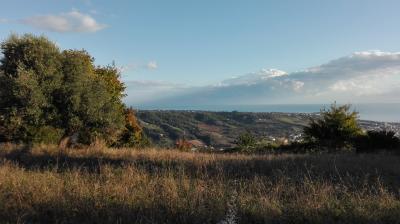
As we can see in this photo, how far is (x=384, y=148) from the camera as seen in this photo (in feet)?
74.9

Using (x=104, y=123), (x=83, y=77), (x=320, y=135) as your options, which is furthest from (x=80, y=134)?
(x=320, y=135)

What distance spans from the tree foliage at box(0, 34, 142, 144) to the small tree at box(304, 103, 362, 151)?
40.6ft

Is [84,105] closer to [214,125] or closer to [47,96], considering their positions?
[47,96]

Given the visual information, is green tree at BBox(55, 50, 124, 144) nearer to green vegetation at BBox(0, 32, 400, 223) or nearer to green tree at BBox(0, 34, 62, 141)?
green vegetation at BBox(0, 32, 400, 223)

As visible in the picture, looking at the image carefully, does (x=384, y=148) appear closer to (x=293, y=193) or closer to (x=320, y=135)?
(x=320, y=135)

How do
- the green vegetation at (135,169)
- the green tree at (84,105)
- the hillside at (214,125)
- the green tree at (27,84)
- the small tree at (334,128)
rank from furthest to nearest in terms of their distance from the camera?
the hillside at (214,125) < the small tree at (334,128) < the green tree at (84,105) < the green tree at (27,84) < the green vegetation at (135,169)

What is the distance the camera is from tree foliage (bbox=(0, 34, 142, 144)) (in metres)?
20.7

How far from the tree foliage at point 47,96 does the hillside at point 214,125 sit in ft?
157

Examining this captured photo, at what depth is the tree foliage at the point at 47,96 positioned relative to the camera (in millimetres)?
20688

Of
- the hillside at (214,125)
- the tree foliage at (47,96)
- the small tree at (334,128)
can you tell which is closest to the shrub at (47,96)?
the tree foliage at (47,96)

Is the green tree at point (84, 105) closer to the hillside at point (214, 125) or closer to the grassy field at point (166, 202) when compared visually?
the grassy field at point (166, 202)

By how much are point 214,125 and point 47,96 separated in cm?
8181

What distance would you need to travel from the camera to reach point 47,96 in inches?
842

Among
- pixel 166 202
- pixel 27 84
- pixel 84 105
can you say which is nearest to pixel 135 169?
pixel 166 202
